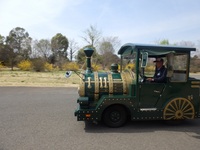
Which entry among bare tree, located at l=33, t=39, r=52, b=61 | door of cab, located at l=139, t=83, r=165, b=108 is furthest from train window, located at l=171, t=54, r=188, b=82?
bare tree, located at l=33, t=39, r=52, b=61

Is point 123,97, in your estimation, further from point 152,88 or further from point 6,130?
point 6,130

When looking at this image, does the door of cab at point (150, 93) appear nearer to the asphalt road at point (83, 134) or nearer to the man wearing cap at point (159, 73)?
the man wearing cap at point (159, 73)

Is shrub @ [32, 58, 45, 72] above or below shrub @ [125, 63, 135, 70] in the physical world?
above

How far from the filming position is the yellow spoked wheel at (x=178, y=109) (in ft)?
15.8

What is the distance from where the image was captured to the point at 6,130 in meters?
4.59

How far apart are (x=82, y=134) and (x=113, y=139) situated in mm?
730

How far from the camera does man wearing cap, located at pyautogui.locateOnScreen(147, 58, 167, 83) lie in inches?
189

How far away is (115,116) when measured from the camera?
4898mm

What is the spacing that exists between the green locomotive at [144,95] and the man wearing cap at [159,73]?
0.28 ft

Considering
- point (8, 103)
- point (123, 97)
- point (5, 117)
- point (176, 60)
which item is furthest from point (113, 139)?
point (8, 103)

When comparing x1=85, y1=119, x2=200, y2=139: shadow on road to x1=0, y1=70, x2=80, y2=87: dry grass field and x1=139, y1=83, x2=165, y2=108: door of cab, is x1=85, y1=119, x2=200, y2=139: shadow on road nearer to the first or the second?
x1=139, y1=83, x2=165, y2=108: door of cab

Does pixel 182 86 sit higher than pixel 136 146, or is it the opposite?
pixel 182 86

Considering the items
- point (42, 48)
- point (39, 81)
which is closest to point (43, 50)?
point (42, 48)

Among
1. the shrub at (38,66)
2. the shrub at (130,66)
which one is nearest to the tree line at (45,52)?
the shrub at (38,66)
